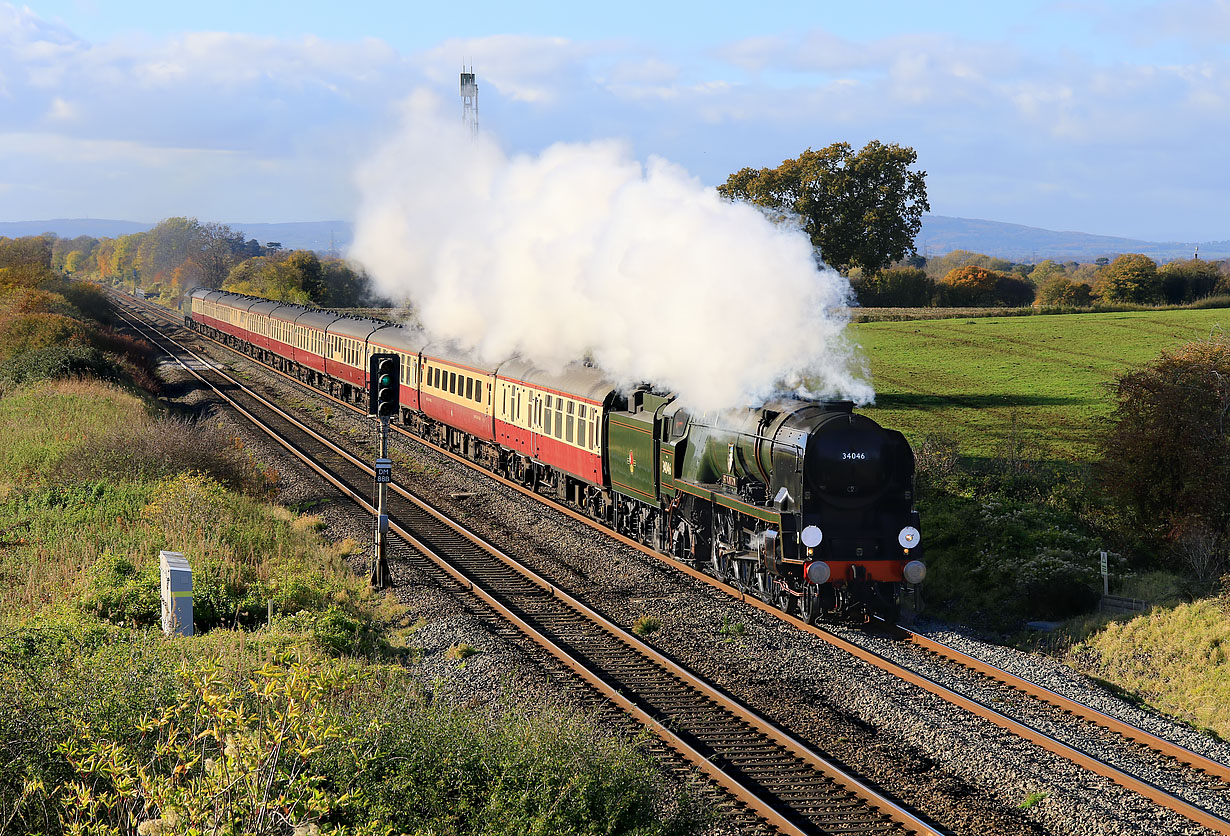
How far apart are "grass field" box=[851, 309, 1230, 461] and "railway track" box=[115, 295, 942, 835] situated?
12.2 m

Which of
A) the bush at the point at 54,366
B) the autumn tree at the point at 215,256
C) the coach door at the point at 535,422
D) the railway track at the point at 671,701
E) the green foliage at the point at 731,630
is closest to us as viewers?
the railway track at the point at 671,701

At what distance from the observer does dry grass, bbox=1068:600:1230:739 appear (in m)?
12.6

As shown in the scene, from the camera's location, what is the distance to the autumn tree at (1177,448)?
16953 mm

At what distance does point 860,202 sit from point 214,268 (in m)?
107

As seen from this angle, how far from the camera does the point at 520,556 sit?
18719 mm

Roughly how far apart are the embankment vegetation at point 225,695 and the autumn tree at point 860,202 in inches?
1131

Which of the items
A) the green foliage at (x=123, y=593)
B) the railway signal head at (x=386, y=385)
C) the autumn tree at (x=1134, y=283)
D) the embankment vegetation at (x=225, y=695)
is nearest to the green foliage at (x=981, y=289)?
the autumn tree at (x=1134, y=283)

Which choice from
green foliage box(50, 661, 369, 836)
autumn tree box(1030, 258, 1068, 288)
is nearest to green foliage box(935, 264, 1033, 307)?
autumn tree box(1030, 258, 1068, 288)

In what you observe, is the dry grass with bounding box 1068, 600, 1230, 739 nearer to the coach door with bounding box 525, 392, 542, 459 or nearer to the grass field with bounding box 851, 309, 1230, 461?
the grass field with bounding box 851, 309, 1230, 461

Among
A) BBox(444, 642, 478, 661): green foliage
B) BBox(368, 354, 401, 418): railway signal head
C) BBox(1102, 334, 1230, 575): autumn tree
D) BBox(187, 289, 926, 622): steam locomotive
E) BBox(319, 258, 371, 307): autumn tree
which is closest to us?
BBox(444, 642, 478, 661): green foliage

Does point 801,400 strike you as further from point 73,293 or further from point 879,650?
point 73,293

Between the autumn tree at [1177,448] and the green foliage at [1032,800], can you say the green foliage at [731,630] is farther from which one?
the autumn tree at [1177,448]

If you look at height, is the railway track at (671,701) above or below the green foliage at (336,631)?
below

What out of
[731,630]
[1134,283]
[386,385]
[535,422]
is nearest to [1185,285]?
[1134,283]
